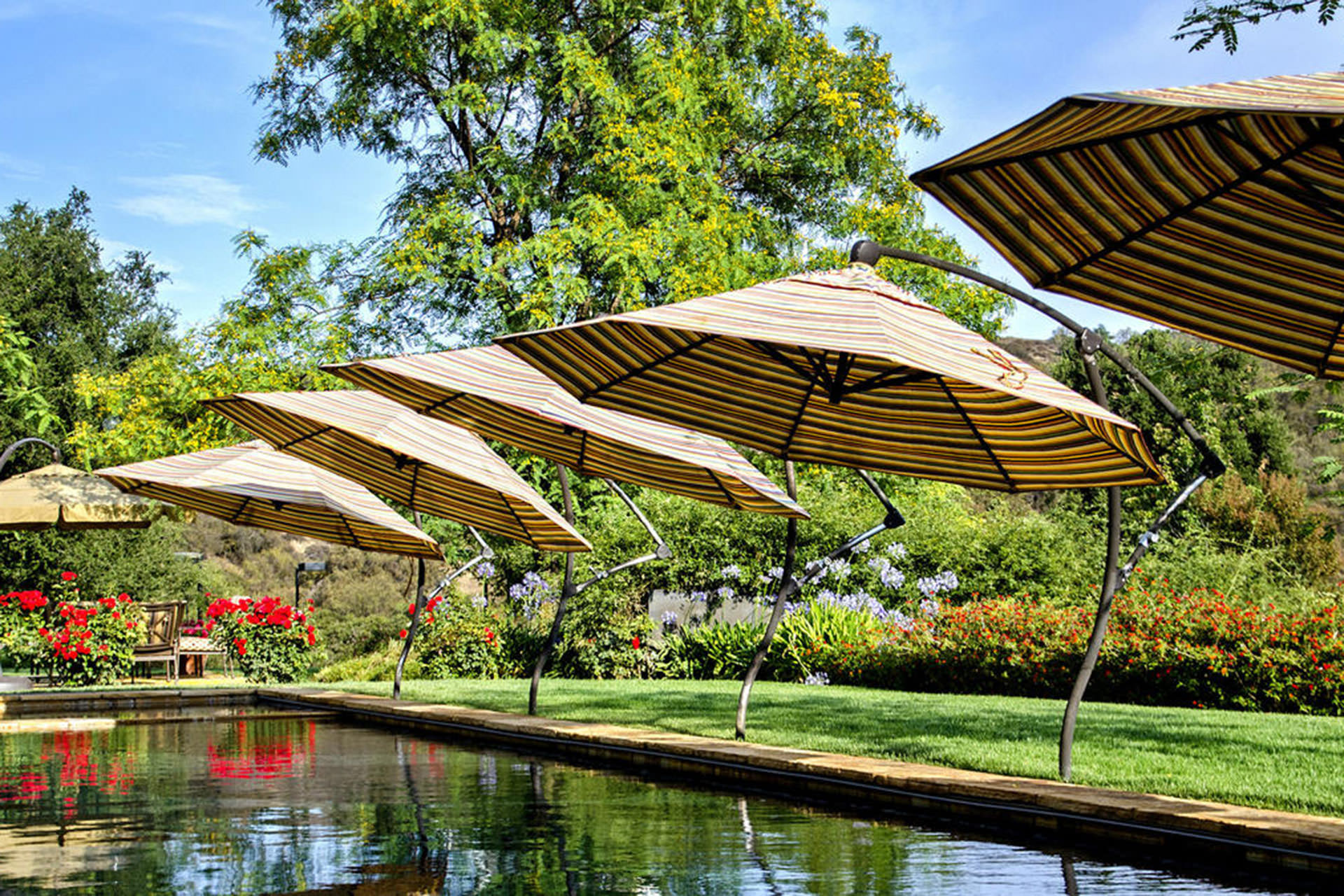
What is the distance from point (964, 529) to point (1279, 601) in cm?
410

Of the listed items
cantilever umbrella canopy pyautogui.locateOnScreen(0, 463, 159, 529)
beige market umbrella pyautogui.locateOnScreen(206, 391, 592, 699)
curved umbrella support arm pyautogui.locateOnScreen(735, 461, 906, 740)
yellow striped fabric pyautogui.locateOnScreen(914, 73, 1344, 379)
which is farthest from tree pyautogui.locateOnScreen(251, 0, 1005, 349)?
yellow striped fabric pyautogui.locateOnScreen(914, 73, 1344, 379)

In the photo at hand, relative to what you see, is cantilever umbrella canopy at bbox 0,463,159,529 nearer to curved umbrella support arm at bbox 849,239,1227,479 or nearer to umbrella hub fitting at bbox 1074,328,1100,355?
curved umbrella support arm at bbox 849,239,1227,479

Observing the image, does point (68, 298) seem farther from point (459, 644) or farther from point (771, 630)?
point (771, 630)

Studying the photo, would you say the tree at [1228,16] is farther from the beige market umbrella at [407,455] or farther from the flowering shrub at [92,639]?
the flowering shrub at [92,639]

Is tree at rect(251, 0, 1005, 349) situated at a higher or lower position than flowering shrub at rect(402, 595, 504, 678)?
higher

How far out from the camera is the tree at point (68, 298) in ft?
107

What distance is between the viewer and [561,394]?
9.28 metres

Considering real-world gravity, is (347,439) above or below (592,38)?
below

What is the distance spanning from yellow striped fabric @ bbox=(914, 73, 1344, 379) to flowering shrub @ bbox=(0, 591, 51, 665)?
53.3 ft

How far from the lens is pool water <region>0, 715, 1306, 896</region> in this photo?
4.79m

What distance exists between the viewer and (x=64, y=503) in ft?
55.3

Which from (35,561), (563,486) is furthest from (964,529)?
(35,561)

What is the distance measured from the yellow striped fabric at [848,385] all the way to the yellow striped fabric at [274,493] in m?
6.32

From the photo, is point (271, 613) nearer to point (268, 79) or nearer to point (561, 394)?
point (561, 394)
